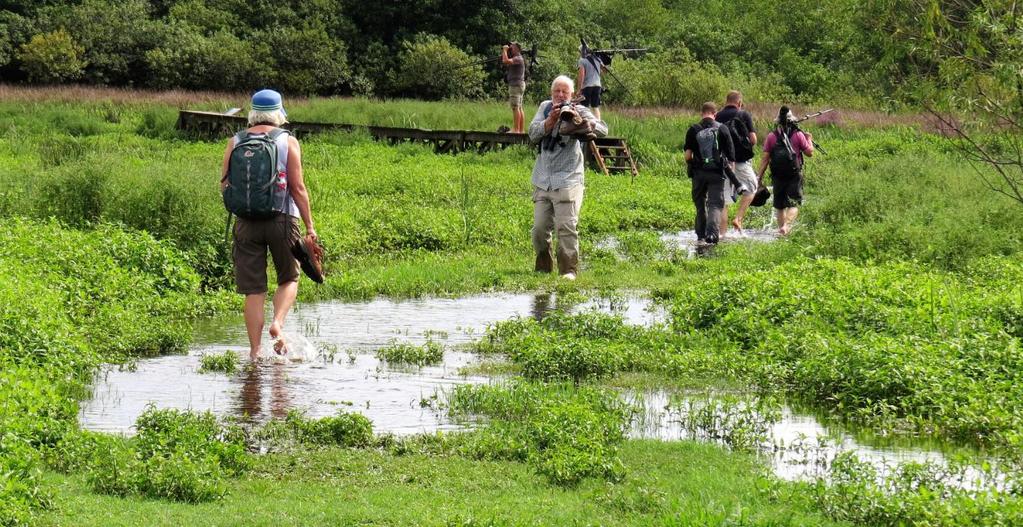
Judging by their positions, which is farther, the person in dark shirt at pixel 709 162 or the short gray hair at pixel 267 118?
the person in dark shirt at pixel 709 162

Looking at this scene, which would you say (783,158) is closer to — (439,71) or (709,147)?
(709,147)

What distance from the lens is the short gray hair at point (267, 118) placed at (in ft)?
32.6

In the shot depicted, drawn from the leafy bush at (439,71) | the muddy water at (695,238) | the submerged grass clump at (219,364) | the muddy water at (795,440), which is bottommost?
the leafy bush at (439,71)

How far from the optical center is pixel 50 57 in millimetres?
43281

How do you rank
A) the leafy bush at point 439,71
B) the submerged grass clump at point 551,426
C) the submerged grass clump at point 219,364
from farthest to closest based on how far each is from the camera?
the leafy bush at point 439,71 < the submerged grass clump at point 219,364 < the submerged grass clump at point 551,426

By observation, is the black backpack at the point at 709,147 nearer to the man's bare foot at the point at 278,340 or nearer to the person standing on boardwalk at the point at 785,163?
the person standing on boardwalk at the point at 785,163

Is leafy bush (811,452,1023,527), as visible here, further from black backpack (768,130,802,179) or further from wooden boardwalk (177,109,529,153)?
wooden boardwalk (177,109,529,153)

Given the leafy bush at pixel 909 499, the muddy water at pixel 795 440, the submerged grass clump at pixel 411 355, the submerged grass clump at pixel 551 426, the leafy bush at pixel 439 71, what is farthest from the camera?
the leafy bush at pixel 439 71

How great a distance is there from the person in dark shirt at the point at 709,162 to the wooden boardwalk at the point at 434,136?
8437 millimetres

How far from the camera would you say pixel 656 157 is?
94.1 ft

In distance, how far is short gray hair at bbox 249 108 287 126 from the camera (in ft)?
32.6

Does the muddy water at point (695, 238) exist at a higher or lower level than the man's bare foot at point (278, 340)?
lower

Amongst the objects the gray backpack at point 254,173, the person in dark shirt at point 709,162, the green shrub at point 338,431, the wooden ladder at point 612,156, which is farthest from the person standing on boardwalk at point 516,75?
the green shrub at point 338,431

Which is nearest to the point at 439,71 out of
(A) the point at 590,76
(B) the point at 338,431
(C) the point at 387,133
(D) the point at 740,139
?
(C) the point at 387,133
